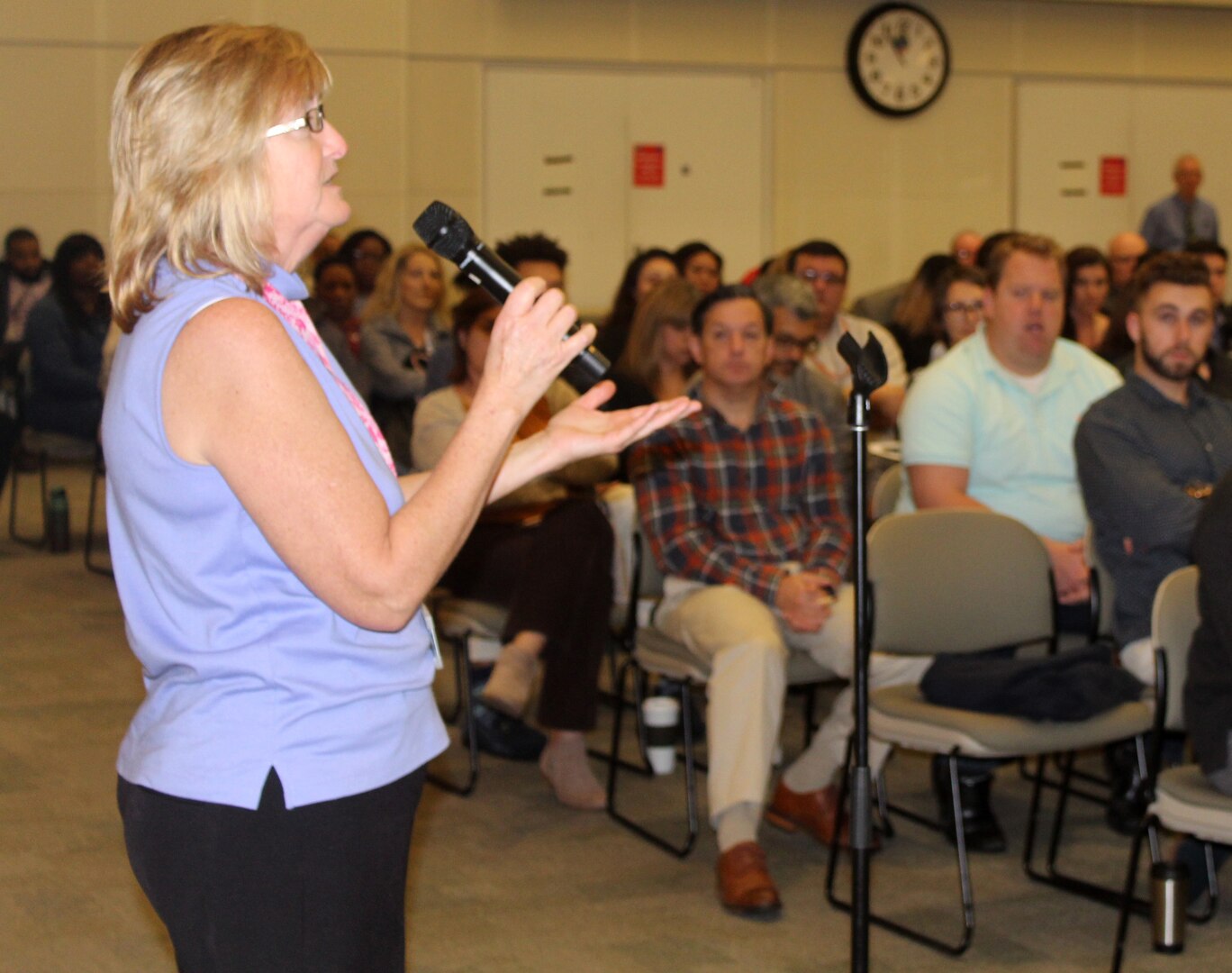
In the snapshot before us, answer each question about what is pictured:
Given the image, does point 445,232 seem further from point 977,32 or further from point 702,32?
point 977,32

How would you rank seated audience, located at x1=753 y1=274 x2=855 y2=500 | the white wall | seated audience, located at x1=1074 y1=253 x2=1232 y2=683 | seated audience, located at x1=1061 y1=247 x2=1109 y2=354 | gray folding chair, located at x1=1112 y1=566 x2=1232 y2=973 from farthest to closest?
the white wall < seated audience, located at x1=1061 y1=247 x2=1109 y2=354 < seated audience, located at x1=753 y1=274 x2=855 y2=500 < seated audience, located at x1=1074 y1=253 x2=1232 y2=683 < gray folding chair, located at x1=1112 y1=566 x2=1232 y2=973

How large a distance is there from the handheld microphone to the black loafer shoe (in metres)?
2.92

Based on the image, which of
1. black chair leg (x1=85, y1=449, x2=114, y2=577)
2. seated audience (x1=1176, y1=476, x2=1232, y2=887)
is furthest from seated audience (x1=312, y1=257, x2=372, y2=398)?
seated audience (x1=1176, y1=476, x2=1232, y2=887)

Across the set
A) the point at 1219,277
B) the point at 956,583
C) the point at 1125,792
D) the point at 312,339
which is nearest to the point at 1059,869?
the point at 1125,792

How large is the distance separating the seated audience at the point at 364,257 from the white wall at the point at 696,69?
1175 mm

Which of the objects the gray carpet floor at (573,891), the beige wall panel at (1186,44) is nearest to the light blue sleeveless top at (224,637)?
the gray carpet floor at (573,891)

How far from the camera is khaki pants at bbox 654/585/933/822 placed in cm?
342

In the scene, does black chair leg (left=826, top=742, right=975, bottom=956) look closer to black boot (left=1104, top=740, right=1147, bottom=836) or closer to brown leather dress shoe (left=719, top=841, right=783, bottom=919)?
brown leather dress shoe (left=719, top=841, right=783, bottom=919)

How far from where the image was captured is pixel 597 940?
3.09 meters

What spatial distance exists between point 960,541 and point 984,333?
35.9 inches

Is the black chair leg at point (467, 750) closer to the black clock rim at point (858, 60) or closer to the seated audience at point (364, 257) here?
the seated audience at point (364, 257)

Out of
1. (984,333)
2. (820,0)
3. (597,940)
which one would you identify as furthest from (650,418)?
(820,0)

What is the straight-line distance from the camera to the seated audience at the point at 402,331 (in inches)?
242

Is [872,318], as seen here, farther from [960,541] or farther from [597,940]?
[597,940]
